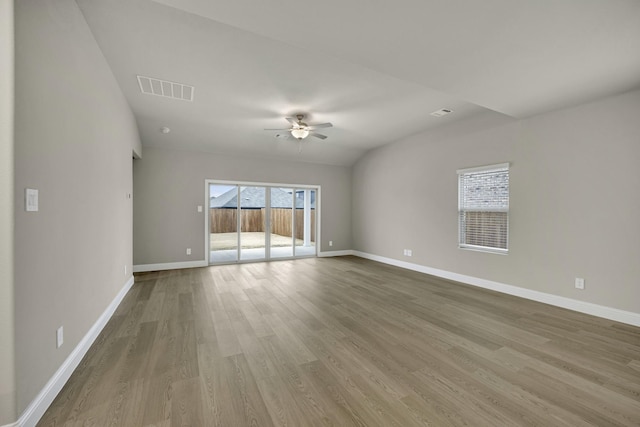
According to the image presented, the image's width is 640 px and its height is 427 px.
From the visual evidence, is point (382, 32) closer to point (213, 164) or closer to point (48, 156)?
point (48, 156)

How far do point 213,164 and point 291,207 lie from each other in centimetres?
221

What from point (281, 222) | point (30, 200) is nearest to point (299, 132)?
point (281, 222)

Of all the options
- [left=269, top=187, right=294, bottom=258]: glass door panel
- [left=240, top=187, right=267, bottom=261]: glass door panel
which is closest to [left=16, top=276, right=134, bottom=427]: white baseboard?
[left=240, top=187, right=267, bottom=261]: glass door panel

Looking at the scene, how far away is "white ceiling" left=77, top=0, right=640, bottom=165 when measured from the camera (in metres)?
1.95

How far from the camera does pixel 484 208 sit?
4633 mm

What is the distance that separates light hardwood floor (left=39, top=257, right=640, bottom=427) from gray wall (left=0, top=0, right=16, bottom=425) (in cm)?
37

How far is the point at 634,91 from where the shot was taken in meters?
3.14

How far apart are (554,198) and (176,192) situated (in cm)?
680

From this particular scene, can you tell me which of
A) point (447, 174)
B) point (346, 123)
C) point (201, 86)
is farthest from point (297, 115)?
point (447, 174)

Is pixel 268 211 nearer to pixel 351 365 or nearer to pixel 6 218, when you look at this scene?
pixel 351 365

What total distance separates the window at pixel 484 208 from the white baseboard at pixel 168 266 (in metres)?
5.52

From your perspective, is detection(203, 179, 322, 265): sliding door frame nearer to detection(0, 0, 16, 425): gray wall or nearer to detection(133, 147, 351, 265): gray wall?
detection(133, 147, 351, 265): gray wall

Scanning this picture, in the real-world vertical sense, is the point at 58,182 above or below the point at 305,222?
above

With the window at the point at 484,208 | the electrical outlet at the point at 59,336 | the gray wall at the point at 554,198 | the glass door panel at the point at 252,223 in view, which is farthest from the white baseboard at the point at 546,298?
the electrical outlet at the point at 59,336
